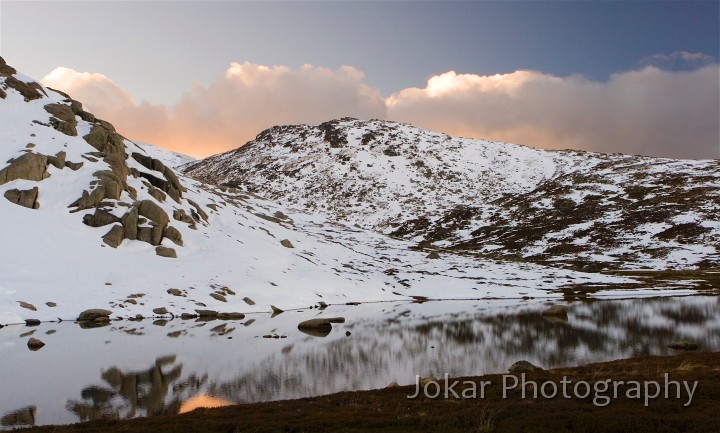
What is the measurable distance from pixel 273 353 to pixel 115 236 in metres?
42.3

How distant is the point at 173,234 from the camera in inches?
3054

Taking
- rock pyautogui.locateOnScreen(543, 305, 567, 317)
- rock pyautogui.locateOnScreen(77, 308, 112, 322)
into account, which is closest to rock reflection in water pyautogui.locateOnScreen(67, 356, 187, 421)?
rock pyautogui.locateOnScreen(77, 308, 112, 322)

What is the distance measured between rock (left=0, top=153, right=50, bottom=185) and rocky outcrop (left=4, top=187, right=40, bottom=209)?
3.21 meters

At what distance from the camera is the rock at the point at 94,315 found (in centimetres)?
5288

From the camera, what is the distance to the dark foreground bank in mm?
16500

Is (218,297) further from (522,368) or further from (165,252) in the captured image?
(522,368)

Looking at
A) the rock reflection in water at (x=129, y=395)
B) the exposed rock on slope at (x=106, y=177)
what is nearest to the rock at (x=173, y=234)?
the exposed rock on slope at (x=106, y=177)

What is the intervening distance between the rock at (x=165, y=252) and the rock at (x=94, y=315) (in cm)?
1794

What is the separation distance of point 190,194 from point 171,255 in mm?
31863

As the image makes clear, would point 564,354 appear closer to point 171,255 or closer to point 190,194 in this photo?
point 171,255

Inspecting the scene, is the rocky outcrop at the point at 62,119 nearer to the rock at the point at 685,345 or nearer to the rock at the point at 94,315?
the rock at the point at 94,315

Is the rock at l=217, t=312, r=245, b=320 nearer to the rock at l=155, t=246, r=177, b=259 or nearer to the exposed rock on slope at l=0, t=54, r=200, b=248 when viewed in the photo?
the rock at l=155, t=246, r=177, b=259

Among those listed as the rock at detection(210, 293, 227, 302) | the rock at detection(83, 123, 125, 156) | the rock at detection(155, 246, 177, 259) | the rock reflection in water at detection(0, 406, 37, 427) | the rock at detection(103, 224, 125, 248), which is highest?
the rock at detection(83, 123, 125, 156)

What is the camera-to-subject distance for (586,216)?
181875mm
